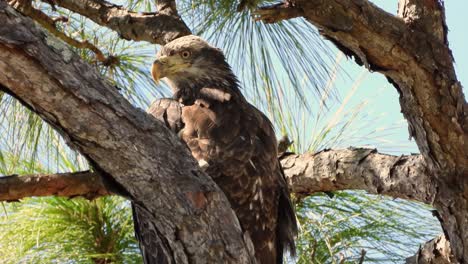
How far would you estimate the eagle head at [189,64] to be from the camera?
3768 mm

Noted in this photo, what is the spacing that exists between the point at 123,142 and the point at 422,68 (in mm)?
973

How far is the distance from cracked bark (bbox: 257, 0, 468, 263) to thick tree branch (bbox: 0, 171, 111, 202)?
89 cm

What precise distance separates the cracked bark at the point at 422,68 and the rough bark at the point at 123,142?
64 cm

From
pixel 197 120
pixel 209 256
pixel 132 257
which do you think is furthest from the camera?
pixel 132 257

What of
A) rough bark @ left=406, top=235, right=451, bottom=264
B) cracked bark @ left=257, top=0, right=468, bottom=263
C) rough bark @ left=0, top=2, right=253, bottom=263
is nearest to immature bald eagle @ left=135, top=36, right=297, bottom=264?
rough bark @ left=406, top=235, right=451, bottom=264

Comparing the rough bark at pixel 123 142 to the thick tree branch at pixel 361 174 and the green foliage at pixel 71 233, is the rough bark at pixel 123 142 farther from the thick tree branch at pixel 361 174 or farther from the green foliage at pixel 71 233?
the green foliage at pixel 71 233

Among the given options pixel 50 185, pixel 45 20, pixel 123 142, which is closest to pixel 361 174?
pixel 50 185

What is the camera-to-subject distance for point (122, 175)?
6.83ft

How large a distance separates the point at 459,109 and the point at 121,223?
5.69ft

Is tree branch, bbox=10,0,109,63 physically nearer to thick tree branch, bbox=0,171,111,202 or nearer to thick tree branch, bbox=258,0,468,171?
thick tree branch, bbox=0,171,111,202

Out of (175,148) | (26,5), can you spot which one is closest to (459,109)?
(175,148)

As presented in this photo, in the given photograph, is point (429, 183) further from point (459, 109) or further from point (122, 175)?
point (122, 175)

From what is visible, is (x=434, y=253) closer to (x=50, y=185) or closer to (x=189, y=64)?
(x=50, y=185)

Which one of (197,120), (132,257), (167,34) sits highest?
(167,34)
